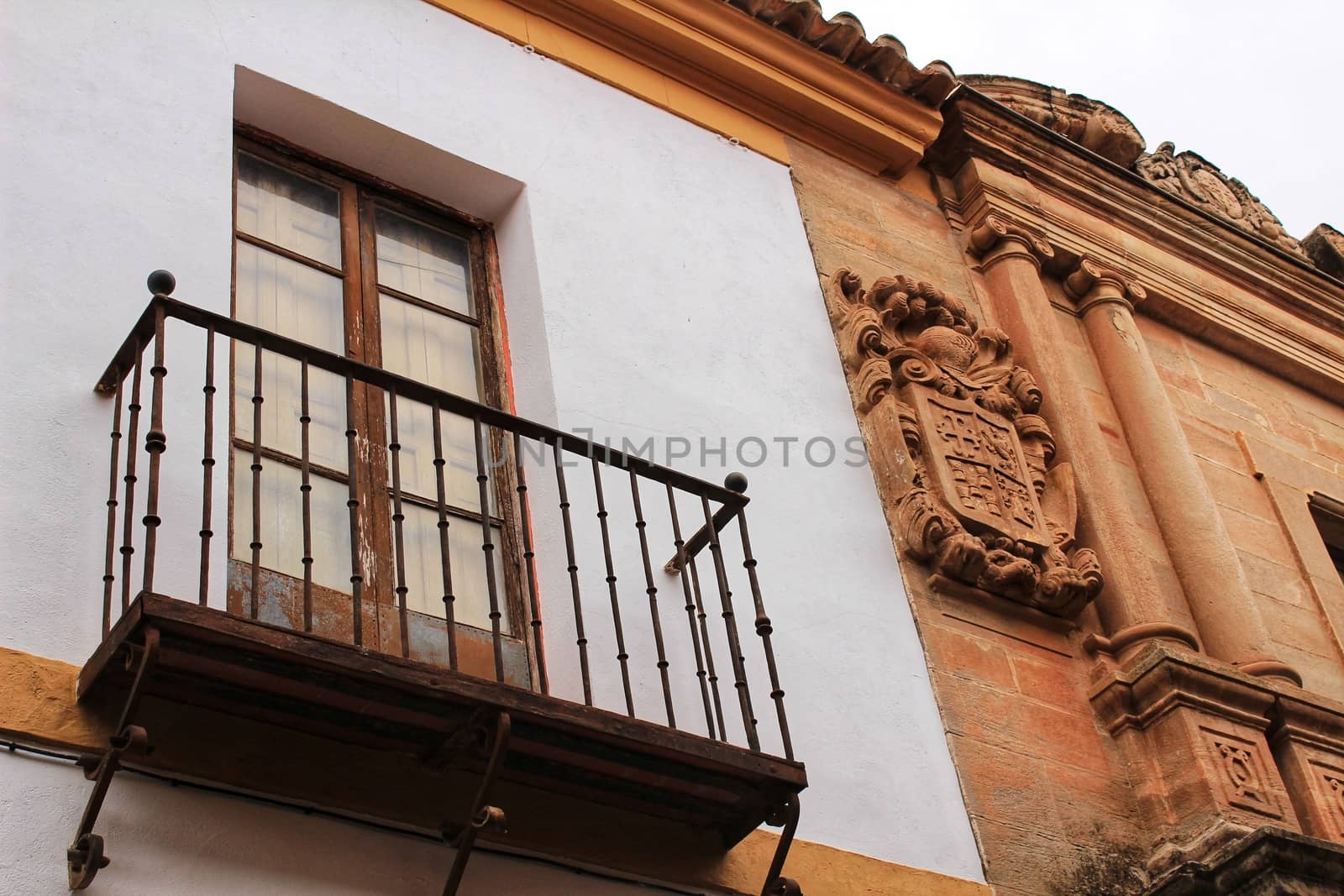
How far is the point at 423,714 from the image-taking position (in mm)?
4316

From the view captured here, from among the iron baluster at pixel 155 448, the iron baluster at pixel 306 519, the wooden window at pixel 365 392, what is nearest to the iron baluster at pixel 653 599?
the wooden window at pixel 365 392

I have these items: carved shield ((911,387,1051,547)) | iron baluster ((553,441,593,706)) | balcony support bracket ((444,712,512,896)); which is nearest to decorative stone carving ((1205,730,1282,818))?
carved shield ((911,387,1051,547))

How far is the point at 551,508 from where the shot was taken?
5.63m

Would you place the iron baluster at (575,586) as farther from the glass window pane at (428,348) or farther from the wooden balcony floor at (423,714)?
the glass window pane at (428,348)

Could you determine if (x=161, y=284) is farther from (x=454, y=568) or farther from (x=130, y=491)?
(x=454, y=568)

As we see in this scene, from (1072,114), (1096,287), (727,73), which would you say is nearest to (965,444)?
(1096,287)

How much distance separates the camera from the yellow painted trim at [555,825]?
13.5ft

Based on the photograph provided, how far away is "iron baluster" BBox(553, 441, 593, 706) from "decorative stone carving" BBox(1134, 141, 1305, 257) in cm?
500

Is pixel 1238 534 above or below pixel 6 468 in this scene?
above

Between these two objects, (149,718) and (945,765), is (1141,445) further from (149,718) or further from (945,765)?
(149,718)

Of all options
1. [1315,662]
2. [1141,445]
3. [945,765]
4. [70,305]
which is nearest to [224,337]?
[70,305]

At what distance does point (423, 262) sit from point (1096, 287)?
3398 mm

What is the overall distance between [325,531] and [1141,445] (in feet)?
12.4

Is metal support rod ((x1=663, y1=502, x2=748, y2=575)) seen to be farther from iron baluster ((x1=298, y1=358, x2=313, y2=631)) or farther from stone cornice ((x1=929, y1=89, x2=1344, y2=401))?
stone cornice ((x1=929, y1=89, x2=1344, y2=401))
